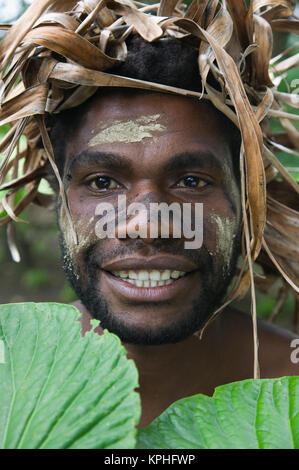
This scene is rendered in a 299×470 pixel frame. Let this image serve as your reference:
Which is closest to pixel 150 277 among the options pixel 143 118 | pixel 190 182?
pixel 190 182

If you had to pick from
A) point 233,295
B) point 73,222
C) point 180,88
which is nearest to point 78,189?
point 73,222

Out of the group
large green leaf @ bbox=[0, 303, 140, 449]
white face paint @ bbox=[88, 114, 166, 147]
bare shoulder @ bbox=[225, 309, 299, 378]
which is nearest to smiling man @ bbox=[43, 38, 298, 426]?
white face paint @ bbox=[88, 114, 166, 147]

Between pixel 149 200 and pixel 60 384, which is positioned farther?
pixel 149 200

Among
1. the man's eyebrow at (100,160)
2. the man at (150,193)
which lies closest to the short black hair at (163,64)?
the man at (150,193)

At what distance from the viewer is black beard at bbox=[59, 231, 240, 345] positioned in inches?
49.9

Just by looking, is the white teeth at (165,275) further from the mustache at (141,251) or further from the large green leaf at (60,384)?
the large green leaf at (60,384)

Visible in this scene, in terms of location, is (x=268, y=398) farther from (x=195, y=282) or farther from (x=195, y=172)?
(x=195, y=172)

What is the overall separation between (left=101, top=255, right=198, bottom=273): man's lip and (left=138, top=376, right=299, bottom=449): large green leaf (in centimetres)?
45

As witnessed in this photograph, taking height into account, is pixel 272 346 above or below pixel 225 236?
below

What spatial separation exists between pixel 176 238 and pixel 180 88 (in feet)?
1.15

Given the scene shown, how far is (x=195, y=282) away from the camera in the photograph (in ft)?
4.33

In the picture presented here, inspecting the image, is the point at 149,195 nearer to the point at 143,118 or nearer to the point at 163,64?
the point at 143,118

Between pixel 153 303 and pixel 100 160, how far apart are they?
354 millimetres

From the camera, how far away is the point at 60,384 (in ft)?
2.39
